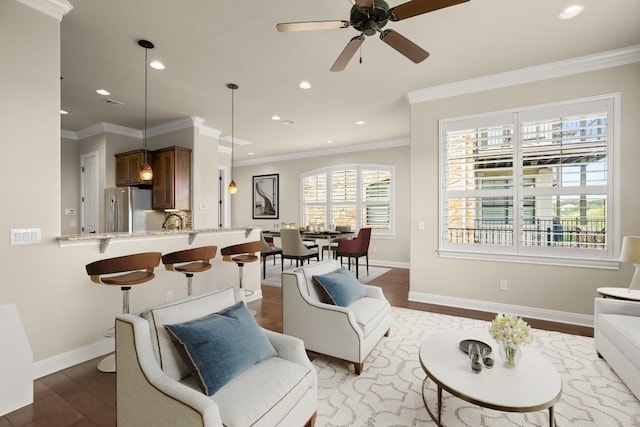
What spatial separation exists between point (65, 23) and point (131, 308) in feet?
8.88

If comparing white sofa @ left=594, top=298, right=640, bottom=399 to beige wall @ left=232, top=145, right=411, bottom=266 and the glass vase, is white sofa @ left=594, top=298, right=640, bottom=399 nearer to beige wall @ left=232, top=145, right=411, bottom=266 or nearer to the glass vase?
the glass vase

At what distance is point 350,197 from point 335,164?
99 cm

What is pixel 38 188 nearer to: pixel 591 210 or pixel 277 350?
pixel 277 350

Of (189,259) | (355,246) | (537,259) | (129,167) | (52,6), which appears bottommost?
→ (355,246)

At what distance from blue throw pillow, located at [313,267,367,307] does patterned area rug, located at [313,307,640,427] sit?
526mm

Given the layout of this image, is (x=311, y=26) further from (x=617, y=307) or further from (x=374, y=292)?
(x=617, y=307)

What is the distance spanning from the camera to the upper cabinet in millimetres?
5539

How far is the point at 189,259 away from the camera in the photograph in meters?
3.07

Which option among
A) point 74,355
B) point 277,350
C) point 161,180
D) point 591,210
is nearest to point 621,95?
point 591,210

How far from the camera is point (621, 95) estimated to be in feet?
10.7

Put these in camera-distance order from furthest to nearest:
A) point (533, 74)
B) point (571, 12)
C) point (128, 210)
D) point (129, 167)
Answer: point (129, 167)
point (128, 210)
point (533, 74)
point (571, 12)

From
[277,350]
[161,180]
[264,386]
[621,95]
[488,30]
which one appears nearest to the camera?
[264,386]

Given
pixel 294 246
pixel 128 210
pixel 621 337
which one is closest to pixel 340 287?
pixel 621 337

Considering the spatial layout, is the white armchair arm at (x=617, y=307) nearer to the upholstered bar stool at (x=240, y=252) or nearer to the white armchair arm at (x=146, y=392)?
the white armchair arm at (x=146, y=392)
